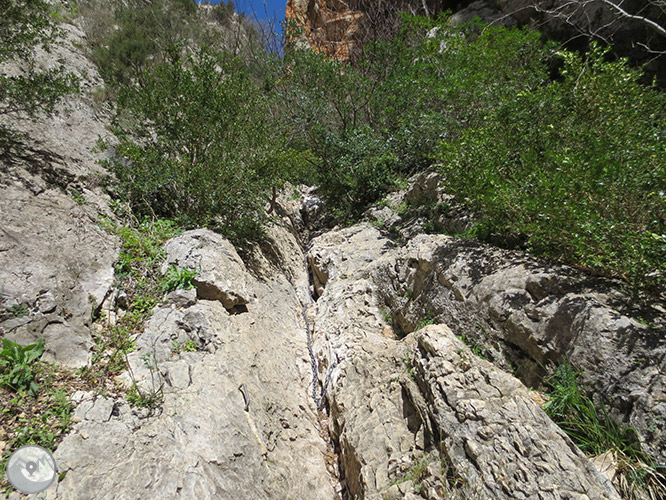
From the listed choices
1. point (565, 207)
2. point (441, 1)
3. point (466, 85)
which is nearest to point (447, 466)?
point (565, 207)

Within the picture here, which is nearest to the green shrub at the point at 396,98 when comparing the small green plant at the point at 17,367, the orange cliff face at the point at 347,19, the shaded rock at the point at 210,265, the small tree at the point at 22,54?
the orange cliff face at the point at 347,19

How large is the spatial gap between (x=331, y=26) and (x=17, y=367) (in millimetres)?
21350

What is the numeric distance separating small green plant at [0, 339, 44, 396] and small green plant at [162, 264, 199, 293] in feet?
5.67

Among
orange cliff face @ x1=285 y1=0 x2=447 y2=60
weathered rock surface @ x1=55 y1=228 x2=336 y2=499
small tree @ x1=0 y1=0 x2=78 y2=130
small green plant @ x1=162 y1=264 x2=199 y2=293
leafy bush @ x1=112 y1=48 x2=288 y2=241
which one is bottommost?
weathered rock surface @ x1=55 y1=228 x2=336 y2=499

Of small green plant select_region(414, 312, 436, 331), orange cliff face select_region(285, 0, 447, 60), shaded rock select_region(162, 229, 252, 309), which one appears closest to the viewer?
shaded rock select_region(162, 229, 252, 309)

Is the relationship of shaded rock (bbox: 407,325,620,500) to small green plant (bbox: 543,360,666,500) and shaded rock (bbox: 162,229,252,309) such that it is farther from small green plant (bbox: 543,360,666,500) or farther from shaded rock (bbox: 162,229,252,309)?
shaded rock (bbox: 162,229,252,309)

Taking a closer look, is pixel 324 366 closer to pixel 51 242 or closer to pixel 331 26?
pixel 51 242

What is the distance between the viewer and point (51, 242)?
393 cm

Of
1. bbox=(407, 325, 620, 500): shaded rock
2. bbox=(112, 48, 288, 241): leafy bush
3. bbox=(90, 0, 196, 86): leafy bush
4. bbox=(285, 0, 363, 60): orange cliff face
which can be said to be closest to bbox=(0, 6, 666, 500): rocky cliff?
bbox=(407, 325, 620, 500): shaded rock

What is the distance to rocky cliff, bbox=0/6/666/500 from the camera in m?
2.46

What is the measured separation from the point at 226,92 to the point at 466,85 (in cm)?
555

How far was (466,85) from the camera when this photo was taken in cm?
689

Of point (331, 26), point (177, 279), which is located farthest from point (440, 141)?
point (331, 26)

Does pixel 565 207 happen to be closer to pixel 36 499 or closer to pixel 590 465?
pixel 590 465
